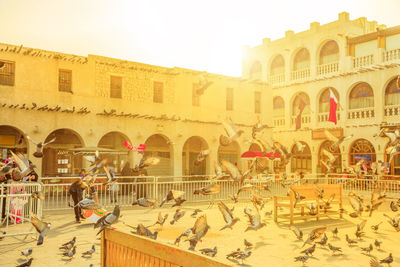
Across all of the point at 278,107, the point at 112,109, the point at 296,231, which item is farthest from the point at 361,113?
the point at 296,231

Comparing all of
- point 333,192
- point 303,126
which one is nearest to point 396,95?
point 303,126

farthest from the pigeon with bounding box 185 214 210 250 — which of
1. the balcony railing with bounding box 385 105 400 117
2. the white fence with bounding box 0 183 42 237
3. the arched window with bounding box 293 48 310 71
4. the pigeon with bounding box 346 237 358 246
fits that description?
the arched window with bounding box 293 48 310 71

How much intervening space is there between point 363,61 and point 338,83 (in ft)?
8.13

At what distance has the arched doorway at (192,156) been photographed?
1186 inches

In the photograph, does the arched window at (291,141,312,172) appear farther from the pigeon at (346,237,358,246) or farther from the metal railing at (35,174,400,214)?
the pigeon at (346,237,358,246)

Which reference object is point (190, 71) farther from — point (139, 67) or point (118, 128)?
point (118, 128)

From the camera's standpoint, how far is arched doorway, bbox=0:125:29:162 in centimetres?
2310

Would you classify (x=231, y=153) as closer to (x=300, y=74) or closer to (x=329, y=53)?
(x=300, y=74)

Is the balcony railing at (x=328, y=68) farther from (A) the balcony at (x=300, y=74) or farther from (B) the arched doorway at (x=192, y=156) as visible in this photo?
(B) the arched doorway at (x=192, y=156)

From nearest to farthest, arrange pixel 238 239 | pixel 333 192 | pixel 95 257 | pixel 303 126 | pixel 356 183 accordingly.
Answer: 1. pixel 95 257
2. pixel 238 239
3. pixel 333 192
4. pixel 356 183
5. pixel 303 126

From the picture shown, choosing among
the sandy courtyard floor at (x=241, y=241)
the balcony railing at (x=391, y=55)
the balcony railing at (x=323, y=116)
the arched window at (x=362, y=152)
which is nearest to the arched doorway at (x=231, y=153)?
the balcony railing at (x=323, y=116)

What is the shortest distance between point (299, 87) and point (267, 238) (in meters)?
25.0

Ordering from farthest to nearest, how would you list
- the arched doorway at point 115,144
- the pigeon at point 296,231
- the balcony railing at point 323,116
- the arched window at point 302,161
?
the arched window at point 302,161 → the balcony railing at point 323,116 → the arched doorway at point 115,144 → the pigeon at point 296,231

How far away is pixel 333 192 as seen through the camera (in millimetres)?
13742
